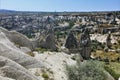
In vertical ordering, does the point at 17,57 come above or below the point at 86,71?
above

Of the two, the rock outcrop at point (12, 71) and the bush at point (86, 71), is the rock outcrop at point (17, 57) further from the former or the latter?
the rock outcrop at point (12, 71)

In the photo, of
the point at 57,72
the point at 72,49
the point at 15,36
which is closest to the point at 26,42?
the point at 15,36

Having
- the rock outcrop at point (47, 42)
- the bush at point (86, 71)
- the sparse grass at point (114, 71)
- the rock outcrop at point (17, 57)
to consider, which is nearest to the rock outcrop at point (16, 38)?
the sparse grass at point (114, 71)

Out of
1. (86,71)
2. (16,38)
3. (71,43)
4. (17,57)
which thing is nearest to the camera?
(17,57)

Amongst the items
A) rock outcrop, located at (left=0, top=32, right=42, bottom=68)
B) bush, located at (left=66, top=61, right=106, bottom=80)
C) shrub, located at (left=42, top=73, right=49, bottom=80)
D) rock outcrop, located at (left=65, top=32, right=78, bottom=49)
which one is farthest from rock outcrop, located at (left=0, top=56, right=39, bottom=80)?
rock outcrop, located at (left=65, top=32, right=78, bottom=49)

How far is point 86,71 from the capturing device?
3089 cm

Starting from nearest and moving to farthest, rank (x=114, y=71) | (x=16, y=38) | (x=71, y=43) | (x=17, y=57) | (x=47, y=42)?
(x=17, y=57) < (x=16, y=38) < (x=114, y=71) < (x=47, y=42) < (x=71, y=43)

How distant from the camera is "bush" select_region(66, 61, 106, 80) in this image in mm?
30250

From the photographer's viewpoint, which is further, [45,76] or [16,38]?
[16,38]

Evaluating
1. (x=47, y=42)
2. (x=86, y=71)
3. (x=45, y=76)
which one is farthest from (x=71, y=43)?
(x=45, y=76)

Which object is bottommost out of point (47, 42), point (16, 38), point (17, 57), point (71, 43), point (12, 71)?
point (71, 43)

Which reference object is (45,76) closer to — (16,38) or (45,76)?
(45,76)

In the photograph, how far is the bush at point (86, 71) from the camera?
3025cm

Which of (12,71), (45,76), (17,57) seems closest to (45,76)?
(45,76)
